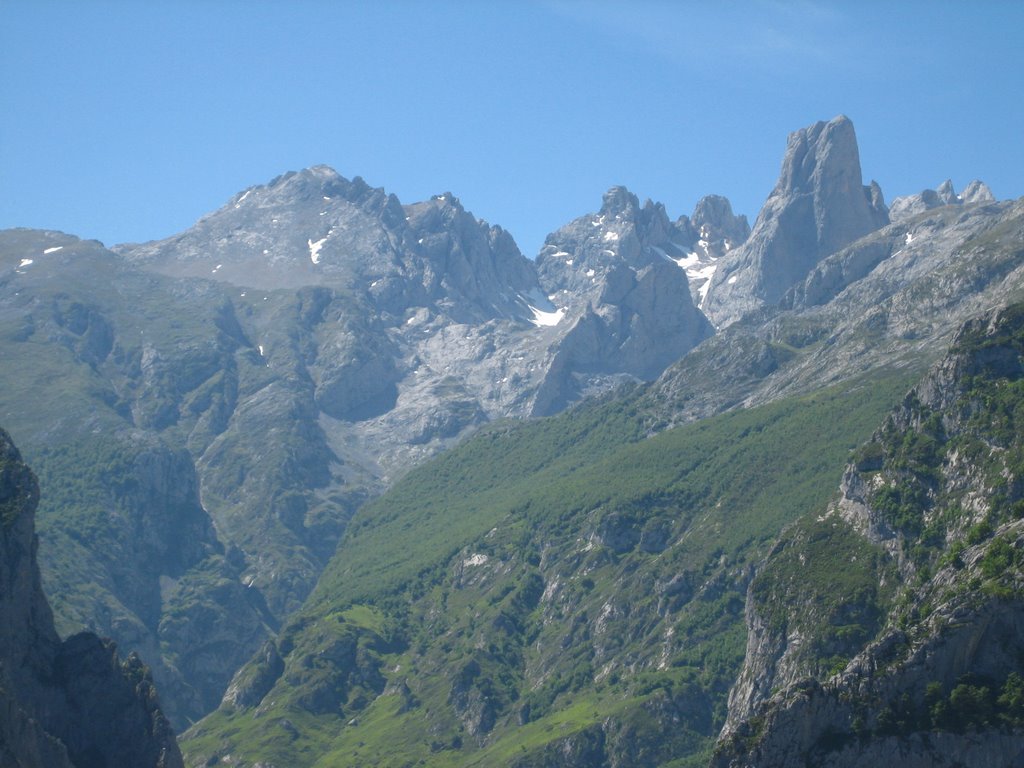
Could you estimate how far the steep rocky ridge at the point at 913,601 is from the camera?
327ft

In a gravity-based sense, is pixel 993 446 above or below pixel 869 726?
above

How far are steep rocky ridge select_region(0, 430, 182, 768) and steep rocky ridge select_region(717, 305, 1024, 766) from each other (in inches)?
2857

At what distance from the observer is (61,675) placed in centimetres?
17612

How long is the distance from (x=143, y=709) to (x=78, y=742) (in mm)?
11822

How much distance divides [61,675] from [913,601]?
10211 cm

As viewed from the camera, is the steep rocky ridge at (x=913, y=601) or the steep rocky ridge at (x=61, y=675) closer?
the steep rocky ridge at (x=913, y=601)

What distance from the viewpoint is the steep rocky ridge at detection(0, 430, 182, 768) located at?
169 m

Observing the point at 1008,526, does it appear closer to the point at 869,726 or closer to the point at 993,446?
the point at 869,726

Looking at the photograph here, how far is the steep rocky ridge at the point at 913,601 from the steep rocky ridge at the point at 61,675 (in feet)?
238

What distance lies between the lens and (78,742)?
173750mm

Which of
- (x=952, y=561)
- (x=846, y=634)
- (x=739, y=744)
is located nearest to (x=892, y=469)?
(x=846, y=634)

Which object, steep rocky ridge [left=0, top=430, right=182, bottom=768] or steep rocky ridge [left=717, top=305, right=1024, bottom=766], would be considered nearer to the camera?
steep rocky ridge [left=717, top=305, right=1024, bottom=766]

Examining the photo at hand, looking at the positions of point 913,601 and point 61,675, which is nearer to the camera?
point 913,601

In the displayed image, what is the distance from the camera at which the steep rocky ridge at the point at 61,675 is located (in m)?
169
